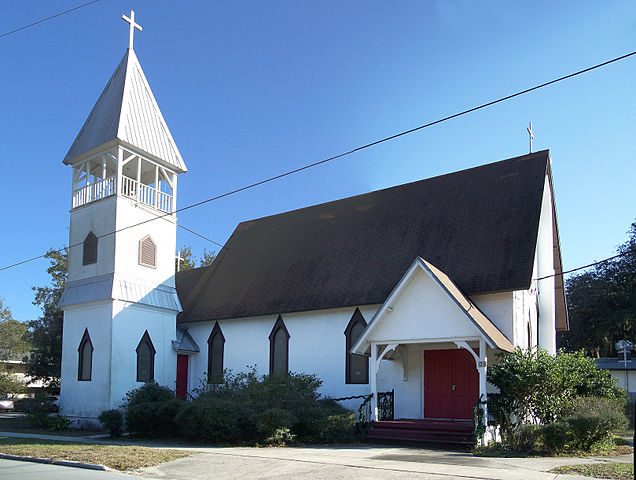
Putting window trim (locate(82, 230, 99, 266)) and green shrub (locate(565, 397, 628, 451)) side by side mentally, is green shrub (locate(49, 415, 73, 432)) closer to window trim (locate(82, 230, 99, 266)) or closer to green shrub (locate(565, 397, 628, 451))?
window trim (locate(82, 230, 99, 266))

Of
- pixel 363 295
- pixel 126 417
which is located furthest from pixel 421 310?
pixel 126 417

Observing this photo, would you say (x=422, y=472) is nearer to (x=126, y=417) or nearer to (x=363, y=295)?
(x=363, y=295)

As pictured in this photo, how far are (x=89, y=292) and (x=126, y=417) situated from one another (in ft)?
20.9

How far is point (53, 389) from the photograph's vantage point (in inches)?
1647

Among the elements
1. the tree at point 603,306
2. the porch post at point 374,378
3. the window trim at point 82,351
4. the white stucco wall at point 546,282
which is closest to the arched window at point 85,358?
the window trim at point 82,351

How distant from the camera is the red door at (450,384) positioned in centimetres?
2200

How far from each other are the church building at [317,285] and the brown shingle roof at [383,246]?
70mm

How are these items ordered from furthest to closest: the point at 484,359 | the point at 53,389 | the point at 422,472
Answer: the point at 53,389, the point at 484,359, the point at 422,472

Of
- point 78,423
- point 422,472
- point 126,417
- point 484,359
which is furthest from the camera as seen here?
point 78,423

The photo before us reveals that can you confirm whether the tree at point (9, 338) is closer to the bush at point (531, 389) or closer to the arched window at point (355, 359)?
the arched window at point (355, 359)

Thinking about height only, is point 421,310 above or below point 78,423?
above

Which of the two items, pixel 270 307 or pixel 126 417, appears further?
pixel 270 307

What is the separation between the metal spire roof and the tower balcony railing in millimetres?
1530

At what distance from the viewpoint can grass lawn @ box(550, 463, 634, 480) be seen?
41.1 feet
